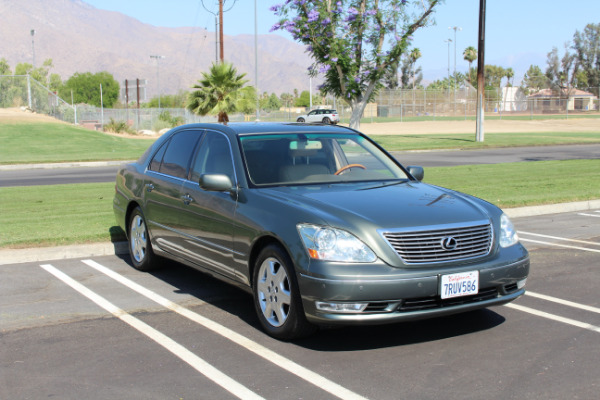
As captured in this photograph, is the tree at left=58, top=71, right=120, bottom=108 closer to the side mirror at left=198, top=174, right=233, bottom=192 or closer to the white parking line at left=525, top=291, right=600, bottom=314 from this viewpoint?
the side mirror at left=198, top=174, right=233, bottom=192

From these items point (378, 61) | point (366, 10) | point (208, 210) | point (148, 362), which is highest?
point (366, 10)

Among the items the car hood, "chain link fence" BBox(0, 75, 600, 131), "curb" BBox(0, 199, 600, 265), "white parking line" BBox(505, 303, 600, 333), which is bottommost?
"white parking line" BBox(505, 303, 600, 333)

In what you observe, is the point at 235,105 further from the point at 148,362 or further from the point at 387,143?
the point at 148,362

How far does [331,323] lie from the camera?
5.09 m

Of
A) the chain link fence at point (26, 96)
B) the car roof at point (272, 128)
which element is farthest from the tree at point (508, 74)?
the car roof at point (272, 128)

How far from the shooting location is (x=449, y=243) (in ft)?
17.1

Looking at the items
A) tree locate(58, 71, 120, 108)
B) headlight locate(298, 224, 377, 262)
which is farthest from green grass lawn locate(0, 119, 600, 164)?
tree locate(58, 71, 120, 108)

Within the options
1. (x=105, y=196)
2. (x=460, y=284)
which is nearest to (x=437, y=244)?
(x=460, y=284)

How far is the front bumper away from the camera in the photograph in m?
4.98

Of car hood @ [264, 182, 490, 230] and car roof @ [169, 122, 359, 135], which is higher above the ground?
car roof @ [169, 122, 359, 135]

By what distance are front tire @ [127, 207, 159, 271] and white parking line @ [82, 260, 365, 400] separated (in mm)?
299

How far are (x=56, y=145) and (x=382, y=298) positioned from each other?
3134 cm

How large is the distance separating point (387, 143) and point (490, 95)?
184ft

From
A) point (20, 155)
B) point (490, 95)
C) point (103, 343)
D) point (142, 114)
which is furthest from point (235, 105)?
point (490, 95)
